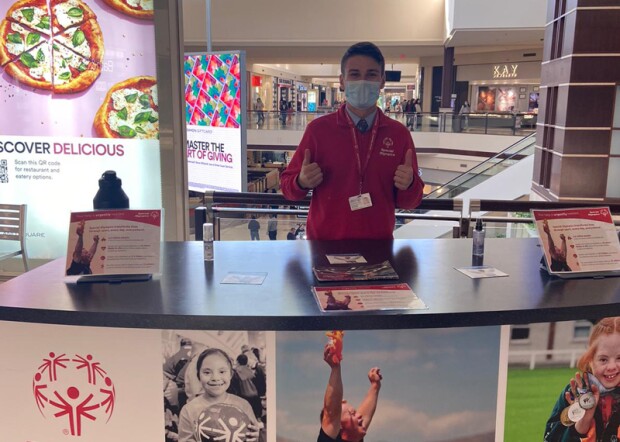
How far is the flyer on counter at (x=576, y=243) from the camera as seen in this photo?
1573mm

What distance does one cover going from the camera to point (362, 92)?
2.03m

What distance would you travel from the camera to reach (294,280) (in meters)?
1.54

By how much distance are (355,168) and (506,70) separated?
19.0 m

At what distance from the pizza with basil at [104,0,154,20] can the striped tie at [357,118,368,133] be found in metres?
2.11

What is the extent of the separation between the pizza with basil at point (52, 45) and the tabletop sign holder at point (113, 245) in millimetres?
2491

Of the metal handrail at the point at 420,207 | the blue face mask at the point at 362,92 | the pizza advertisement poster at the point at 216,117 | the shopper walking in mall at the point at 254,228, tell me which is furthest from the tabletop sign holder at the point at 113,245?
the pizza advertisement poster at the point at 216,117

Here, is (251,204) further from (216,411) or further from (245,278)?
(216,411)

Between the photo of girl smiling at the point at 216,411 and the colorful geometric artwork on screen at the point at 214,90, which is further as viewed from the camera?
the colorful geometric artwork on screen at the point at 214,90

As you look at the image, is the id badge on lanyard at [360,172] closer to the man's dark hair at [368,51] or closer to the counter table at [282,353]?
the man's dark hair at [368,51]

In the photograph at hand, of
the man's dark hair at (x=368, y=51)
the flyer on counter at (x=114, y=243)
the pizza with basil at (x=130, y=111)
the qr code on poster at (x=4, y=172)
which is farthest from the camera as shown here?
the qr code on poster at (x=4, y=172)

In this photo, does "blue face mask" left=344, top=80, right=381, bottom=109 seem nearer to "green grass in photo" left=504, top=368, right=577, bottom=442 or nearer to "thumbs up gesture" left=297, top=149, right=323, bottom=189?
"thumbs up gesture" left=297, top=149, right=323, bottom=189

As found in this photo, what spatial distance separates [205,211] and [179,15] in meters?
1.41

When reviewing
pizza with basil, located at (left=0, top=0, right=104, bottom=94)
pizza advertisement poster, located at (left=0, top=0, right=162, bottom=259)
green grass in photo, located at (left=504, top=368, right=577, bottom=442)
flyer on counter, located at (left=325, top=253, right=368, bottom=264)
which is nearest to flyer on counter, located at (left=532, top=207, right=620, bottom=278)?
green grass in photo, located at (left=504, top=368, right=577, bottom=442)

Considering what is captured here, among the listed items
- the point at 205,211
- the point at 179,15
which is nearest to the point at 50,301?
the point at 205,211
